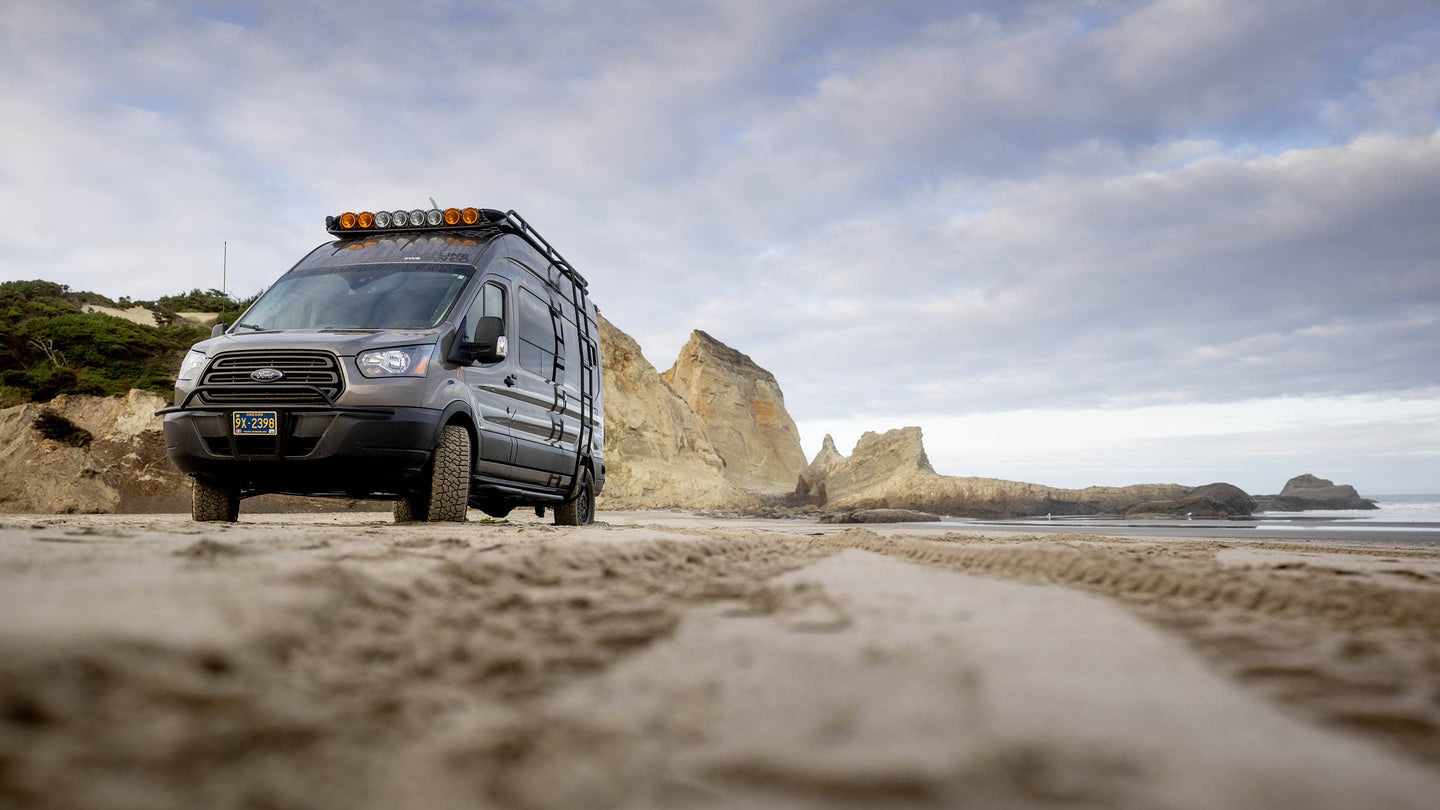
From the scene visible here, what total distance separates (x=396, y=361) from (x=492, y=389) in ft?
3.15

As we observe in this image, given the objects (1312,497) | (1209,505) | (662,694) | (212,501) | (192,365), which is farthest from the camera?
(1312,497)

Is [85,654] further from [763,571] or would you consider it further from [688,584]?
[763,571]

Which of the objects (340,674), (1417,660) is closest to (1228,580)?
(1417,660)

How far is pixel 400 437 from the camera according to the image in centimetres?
470

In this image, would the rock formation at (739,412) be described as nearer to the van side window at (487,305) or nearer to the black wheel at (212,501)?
the van side window at (487,305)

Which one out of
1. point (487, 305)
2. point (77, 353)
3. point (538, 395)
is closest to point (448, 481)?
point (487, 305)

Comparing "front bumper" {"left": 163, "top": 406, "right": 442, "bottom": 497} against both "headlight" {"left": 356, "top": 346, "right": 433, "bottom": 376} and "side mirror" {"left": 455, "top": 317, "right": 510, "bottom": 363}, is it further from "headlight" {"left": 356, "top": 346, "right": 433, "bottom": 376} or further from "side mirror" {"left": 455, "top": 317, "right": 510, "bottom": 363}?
"side mirror" {"left": 455, "top": 317, "right": 510, "bottom": 363}

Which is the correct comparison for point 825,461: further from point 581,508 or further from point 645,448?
point 581,508

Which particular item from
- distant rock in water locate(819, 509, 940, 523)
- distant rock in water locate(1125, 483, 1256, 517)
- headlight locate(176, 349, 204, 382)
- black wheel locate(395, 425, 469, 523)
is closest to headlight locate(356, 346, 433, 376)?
black wheel locate(395, 425, 469, 523)

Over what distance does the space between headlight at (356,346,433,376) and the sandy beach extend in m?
2.97

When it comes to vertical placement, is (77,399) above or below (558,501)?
above

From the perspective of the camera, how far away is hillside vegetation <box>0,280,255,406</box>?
1258 centimetres

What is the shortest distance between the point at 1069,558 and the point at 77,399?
1301cm

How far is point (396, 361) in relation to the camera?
15.8ft
